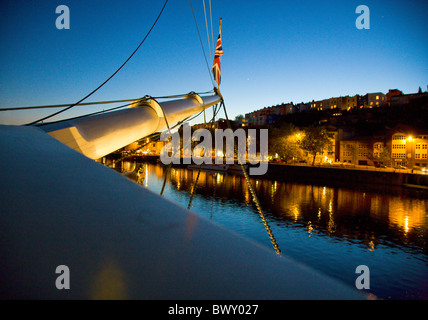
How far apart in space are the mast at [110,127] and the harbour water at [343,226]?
7847 millimetres

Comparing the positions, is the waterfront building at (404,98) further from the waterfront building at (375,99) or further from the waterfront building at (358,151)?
the waterfront building at (358,151)

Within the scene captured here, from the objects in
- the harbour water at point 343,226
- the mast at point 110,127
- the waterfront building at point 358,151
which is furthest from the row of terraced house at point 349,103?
the mast at point 110,127

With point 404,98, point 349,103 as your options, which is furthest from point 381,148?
point 349,103

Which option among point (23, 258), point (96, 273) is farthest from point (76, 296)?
point (23, 258)

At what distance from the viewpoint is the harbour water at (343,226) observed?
11297 mm

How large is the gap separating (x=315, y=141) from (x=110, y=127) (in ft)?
146

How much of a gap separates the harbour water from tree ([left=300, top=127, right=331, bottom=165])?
1377 cm

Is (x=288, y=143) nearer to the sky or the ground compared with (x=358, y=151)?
nearer to the sky

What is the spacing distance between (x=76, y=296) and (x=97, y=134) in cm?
258

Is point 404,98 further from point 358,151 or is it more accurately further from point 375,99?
point 358,151

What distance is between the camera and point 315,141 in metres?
43.5

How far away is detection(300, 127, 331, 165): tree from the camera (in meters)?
43.2
